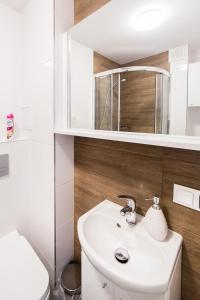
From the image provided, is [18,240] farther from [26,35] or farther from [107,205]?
[26,35]

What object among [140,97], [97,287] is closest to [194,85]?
[140,97]

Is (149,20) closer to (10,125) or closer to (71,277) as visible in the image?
(10,125)

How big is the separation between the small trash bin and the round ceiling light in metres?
1.65

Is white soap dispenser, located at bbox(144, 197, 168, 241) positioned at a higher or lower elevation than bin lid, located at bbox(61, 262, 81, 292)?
higher

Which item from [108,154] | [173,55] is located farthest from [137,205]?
[173,55]

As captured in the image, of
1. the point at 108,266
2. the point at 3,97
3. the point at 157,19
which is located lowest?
the point at 108,266

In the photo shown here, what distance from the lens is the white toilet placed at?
0.91m

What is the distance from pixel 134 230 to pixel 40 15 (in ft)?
4.90

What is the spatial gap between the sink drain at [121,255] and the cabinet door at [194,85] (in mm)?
755

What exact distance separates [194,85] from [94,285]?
3.44 feet

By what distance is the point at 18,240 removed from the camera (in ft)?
4.19

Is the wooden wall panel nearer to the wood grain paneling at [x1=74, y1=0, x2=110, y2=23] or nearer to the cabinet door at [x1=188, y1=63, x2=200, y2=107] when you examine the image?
the cabinet door at [x1=188, y1=63, x2=200, y2=107]

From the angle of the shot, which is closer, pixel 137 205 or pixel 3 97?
pixel 137 205

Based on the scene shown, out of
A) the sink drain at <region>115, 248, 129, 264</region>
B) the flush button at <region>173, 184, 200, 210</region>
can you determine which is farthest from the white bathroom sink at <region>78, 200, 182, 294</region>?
the flush button at <region>173, 184, 200, 210</region>
